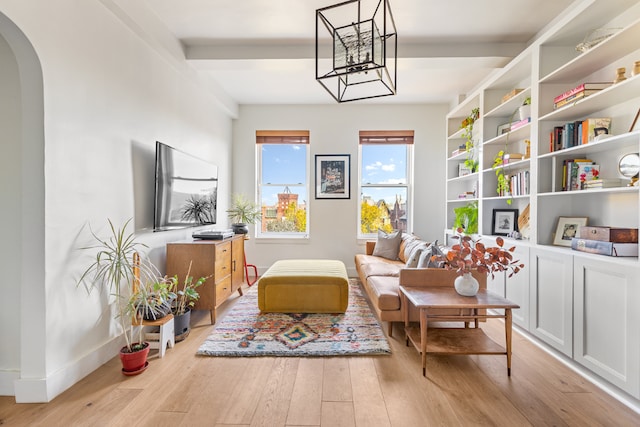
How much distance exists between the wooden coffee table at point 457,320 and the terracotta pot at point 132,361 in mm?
1955

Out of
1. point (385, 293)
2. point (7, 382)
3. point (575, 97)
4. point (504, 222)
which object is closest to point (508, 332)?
point (385, 293)

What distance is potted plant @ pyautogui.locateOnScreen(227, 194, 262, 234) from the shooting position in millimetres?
4559

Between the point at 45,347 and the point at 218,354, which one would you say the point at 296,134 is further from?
the point at 45,347

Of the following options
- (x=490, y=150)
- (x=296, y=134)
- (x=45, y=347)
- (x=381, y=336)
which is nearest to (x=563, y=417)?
(x=381, y=336)

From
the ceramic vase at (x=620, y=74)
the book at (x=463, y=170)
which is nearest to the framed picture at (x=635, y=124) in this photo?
the ceramic vase at (x=620, y=74)

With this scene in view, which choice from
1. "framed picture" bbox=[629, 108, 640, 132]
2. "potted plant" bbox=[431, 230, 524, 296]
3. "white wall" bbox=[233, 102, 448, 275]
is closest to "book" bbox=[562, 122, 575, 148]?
"framed picture" bbox=[629, 108, 640, 132]

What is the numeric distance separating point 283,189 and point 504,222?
3244 millimetres

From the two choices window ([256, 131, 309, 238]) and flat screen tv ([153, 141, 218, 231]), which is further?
window ([256, 131, 309, 238])

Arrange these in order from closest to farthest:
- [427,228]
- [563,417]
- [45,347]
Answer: [563,417]
[45,347]
[427,228]

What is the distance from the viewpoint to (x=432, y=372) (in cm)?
212

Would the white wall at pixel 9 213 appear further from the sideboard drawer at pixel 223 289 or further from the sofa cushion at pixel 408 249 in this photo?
the sofa cushion at pixel 408 249

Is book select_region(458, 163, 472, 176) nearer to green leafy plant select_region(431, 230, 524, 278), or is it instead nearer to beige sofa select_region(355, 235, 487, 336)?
beige sofa select_region(355, 235, 487, 336)

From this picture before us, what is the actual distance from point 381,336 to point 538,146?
2.16 metres

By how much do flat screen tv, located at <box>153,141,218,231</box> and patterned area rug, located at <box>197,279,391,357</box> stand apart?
1129 millimetres
